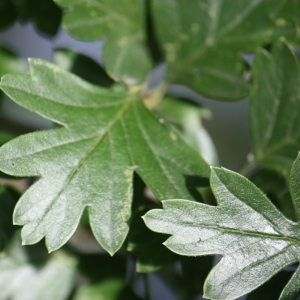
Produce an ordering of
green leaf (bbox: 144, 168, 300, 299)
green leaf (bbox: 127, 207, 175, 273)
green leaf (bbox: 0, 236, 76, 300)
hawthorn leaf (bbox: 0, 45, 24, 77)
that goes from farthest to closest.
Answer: hawthorn leaf (bbox: 0, 45, 24, 77) < green leaf (bbox: 0, 236, 76, 300) < green leaf (bbox: 127, 207, 175, 273) < green leaf (bbox: 144, 168, 300, 299)

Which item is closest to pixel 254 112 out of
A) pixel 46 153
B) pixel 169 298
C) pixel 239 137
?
pixel 46 153

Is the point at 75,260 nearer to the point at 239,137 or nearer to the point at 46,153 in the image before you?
the point at 46,153

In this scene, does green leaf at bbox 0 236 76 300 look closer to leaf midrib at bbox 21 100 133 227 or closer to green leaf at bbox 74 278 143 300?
green leaf at bbox 74 278 143 300

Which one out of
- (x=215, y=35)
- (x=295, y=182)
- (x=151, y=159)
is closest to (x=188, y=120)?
(x=215, y=35)

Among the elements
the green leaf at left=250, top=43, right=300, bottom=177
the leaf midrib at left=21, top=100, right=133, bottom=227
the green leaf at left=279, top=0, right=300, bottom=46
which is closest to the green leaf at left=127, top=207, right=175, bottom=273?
the leaf midrib at left=21, top=100, right=133, bottom=227

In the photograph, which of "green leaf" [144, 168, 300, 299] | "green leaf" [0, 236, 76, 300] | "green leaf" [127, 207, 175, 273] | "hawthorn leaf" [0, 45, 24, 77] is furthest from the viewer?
"hawthorn leaf" [0, 45, 24, 77]

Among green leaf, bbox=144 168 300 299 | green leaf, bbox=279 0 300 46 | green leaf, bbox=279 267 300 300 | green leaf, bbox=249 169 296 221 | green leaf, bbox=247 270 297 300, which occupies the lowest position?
green leaf, bbox=247 270 297 300
